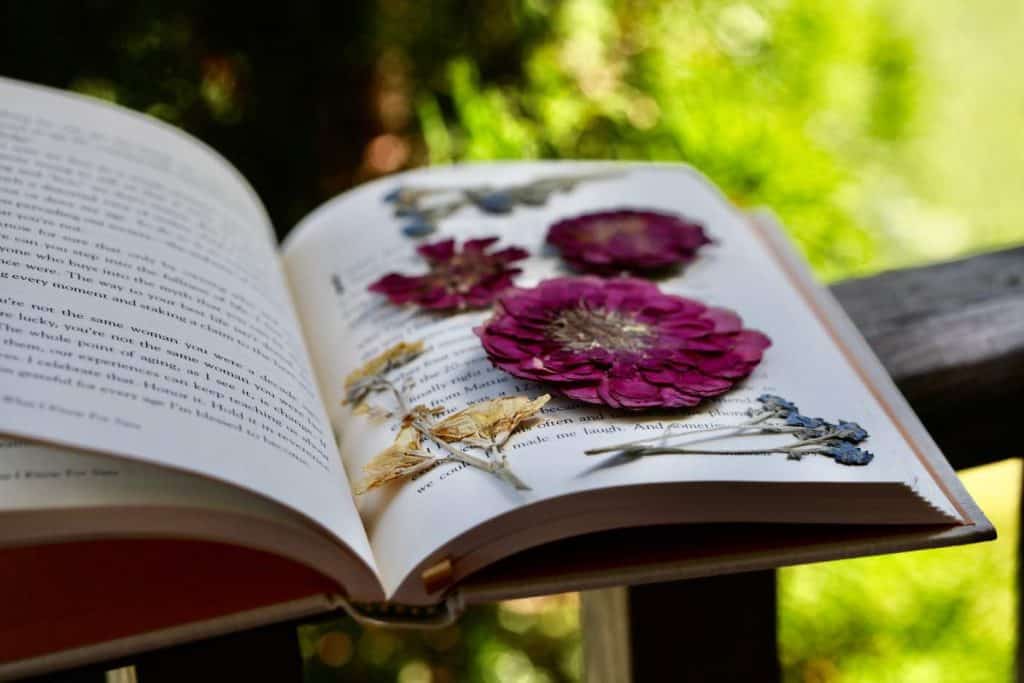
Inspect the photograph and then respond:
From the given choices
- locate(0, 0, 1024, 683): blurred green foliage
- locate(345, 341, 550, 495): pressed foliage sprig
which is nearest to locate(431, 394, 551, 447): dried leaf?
locate(345, 341, 550, 495): pressed foliage sprig

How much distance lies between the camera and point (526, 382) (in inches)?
24.0

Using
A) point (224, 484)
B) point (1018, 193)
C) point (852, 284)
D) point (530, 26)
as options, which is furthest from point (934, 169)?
point (224, 484)

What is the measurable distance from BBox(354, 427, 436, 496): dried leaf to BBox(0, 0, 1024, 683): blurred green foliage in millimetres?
653

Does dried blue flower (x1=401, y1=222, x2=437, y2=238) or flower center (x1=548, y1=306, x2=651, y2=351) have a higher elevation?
dried blue flower (x1=401, y1=222, x2=437, y2=238)

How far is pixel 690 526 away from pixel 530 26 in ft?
3.64

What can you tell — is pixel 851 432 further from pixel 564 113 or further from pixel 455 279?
pixel 564 113

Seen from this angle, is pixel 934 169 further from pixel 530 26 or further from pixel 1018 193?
pixel 530 26

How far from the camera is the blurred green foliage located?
1180mm

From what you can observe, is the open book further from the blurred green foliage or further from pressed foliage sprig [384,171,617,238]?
the blurred green foliage

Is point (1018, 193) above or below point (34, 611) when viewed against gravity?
above

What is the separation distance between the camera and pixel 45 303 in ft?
1.72

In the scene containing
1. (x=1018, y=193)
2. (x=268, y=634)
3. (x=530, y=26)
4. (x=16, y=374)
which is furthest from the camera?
(x=1018, y=193)

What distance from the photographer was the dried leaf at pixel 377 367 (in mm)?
647

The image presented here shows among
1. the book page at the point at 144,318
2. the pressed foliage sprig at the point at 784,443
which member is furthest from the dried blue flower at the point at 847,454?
the book page at the point at 144,318
